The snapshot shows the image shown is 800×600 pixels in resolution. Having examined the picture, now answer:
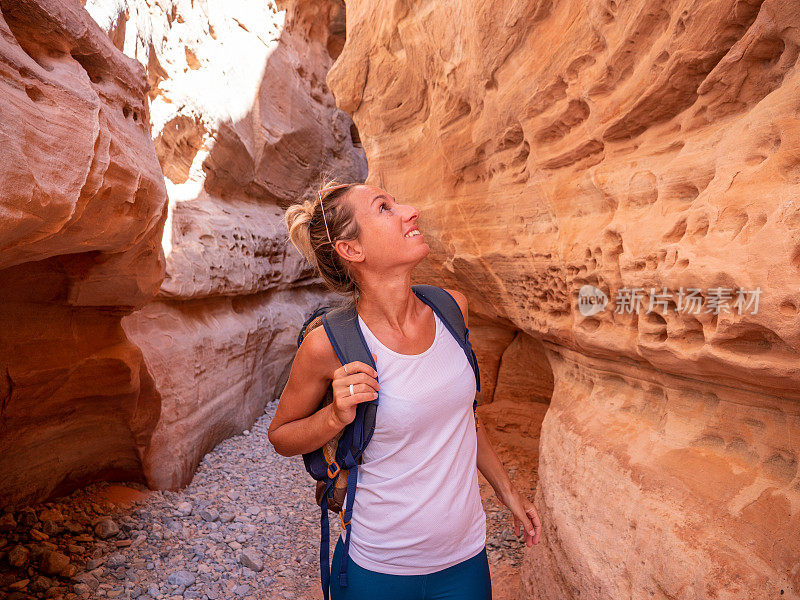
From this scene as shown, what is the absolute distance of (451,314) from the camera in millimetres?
1727

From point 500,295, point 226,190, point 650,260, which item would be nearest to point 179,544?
point 500,295

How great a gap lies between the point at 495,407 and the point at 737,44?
407 cm

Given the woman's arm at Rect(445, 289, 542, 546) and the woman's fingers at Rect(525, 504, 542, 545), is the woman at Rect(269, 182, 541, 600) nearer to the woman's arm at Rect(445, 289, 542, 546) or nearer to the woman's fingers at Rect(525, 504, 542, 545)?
the woman's arm at Rect(445, 289, 542, 546)

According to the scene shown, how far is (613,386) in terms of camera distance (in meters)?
2.60

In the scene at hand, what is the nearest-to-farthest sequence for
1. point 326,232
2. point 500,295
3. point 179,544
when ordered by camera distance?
point 326,232 < point 179,544 < point 500,295

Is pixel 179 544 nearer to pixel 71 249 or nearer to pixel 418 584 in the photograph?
pixel 71 249

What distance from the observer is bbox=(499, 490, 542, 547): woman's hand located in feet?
5.66

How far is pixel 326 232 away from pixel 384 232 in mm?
235

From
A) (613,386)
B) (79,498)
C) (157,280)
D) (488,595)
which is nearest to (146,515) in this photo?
(79,498)

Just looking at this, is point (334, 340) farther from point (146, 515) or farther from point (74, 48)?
point (146, 515)

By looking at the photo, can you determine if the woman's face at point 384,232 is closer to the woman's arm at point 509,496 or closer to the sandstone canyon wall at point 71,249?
the woman's arm at point 509,496

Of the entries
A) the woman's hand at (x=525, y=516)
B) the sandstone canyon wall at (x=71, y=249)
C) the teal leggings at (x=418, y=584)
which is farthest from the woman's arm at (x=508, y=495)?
the sandstone canyon wall at (x=71, y=249)

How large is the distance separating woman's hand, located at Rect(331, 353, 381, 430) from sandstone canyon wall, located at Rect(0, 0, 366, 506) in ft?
3.69

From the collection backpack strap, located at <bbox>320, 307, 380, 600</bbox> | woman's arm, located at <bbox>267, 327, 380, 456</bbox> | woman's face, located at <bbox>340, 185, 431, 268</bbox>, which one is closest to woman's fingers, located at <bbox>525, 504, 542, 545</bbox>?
backpack strap, located at <bbox>320, 307, 380, 600</bbox>
